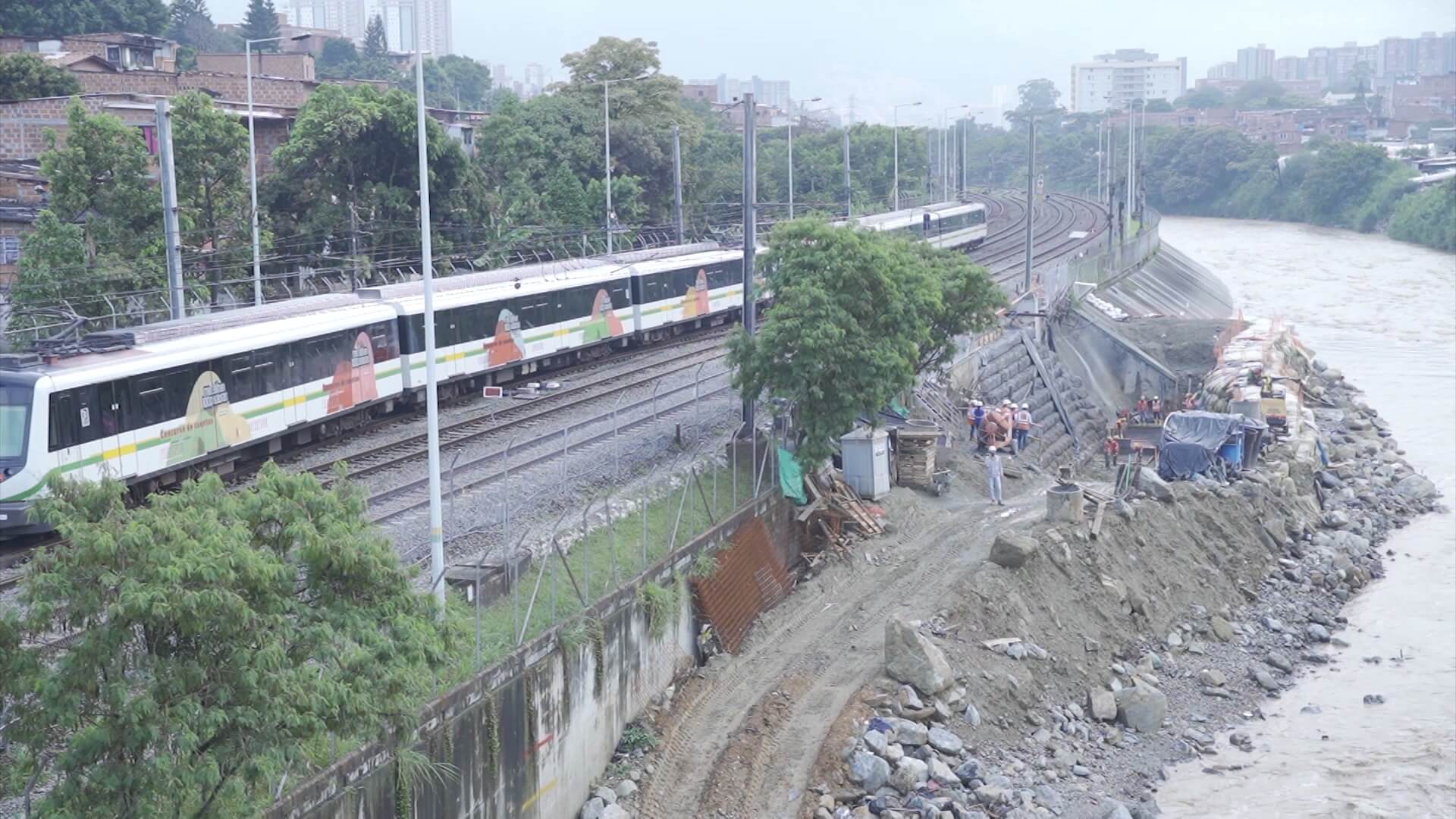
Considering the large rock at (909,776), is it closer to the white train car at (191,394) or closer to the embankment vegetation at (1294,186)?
the white train car at (191,394)

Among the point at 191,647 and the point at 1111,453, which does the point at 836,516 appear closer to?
the point at 1111,453

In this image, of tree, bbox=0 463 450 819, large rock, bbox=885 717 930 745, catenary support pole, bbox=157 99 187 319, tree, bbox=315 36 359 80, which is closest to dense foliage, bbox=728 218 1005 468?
large rock, bbox=885 717 930 745

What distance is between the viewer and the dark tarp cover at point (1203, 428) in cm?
3375

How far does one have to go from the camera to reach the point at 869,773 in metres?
18.2

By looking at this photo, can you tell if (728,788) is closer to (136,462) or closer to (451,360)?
(136,462)

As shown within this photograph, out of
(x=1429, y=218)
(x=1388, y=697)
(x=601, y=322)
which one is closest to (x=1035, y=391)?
(x=601, y=322)

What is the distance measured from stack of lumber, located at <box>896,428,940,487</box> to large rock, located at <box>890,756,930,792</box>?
35.6 feet

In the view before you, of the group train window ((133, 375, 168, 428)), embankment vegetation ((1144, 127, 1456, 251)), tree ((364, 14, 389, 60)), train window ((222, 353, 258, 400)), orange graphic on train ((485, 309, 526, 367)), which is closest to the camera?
train window ((133, 375, 168, 428))

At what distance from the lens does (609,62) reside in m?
73.2

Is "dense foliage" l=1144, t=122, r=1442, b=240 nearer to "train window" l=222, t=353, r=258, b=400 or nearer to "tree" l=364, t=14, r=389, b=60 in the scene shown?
"tree" l=364, t=14, r=389, b=60

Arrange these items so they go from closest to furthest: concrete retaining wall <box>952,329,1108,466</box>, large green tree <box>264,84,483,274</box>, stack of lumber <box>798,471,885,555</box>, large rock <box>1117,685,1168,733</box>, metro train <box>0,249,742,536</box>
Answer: metro train <box>0,249,742,536</box> < large rock <box>1117,685,1168,733</box> < stack of lumber <box>798,471,885,555</box> < concrete retaining wall <box>952,329,1108,466</box> < large green tree <box>264,84,483,274</box>

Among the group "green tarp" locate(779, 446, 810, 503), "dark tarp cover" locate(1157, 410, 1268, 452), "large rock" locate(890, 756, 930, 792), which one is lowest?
"large rock" locate(890, 756, 930, 792)

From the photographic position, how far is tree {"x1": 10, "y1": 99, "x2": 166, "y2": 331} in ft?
106

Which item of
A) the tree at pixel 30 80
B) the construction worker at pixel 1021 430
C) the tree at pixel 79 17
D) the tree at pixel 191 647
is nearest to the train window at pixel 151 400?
the tree at pixel 191 647
